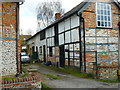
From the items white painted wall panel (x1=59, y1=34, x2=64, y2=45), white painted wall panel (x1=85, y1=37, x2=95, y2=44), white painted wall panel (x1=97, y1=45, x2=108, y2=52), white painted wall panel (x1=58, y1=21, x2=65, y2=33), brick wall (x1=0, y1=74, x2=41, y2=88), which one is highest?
white painted wall panel (x1=58, y1=21, x2=65, y2=33)

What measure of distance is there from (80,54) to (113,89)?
448 centimetres

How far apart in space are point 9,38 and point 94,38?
677 centimetres

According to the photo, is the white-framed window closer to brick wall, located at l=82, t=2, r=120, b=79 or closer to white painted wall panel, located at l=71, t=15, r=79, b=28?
A: brick wall, located at l=82, t=2, r=120, b=79

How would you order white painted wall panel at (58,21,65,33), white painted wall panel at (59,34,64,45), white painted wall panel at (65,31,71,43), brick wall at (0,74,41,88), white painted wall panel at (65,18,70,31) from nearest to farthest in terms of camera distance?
brick wall at (0,74,41,88)
white painted wall panel at (65,31,71,43)
white painted wall panel at (65,18,70,31)
white painted wall panel at (58,21,65,33)
white painted wall panel at (59,34,64,45)

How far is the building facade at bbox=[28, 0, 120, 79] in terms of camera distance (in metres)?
11.1

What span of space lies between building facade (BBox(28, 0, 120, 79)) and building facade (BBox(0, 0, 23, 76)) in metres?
5.20

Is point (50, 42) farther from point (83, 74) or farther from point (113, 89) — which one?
point (113, 89)

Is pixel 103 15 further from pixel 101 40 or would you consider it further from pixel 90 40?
pixel 90 40

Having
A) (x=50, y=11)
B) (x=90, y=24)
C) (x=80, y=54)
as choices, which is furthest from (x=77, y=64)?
(x=50, y=11)

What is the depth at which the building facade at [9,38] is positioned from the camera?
7.45m

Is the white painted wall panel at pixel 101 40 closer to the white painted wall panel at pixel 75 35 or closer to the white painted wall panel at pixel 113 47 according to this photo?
the white painted wall panel at pixel 113 47

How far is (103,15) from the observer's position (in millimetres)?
12086

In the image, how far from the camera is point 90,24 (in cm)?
1158

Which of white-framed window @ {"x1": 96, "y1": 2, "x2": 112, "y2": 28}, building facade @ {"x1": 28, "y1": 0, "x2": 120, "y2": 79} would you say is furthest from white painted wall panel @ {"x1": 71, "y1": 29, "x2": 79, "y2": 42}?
white-framed window @ {"x1": 96, "y1": 2, "x2": 112, "y2": 28}
